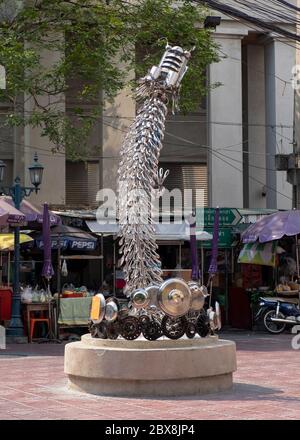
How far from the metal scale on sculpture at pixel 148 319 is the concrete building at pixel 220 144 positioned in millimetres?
13606

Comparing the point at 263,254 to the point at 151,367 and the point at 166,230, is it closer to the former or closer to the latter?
the point at 166,230

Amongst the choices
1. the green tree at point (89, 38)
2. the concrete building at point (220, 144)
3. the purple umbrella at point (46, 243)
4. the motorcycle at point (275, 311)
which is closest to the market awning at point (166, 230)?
the green tree at point (89, 38)

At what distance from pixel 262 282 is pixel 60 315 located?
6.64 m

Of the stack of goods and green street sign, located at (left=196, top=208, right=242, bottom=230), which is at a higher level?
green street sign, located at (left=196, top=208, right=242, bottom=230)

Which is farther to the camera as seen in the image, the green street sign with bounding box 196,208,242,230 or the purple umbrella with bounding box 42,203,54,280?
the green street sign with bounding box 196,208,242,230

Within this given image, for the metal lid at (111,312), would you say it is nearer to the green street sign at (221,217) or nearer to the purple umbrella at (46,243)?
the purple umbrella at (46,243)

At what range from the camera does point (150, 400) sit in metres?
9.38

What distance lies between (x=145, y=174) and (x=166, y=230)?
391 inches

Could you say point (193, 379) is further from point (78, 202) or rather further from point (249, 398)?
point (78, 202)

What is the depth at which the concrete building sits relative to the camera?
24938 mm

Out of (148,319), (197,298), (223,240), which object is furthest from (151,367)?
(223,240)

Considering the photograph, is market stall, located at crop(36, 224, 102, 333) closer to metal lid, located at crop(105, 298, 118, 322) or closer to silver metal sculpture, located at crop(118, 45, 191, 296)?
silver metal sculpture, located at crop(118, 45, 191, 296)

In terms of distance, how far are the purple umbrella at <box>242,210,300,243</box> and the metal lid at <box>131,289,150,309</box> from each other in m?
10.00

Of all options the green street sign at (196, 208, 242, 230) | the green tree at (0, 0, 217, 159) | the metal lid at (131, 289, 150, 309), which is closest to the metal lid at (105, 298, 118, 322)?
the metal lid at (131, 289, 150, 309)
